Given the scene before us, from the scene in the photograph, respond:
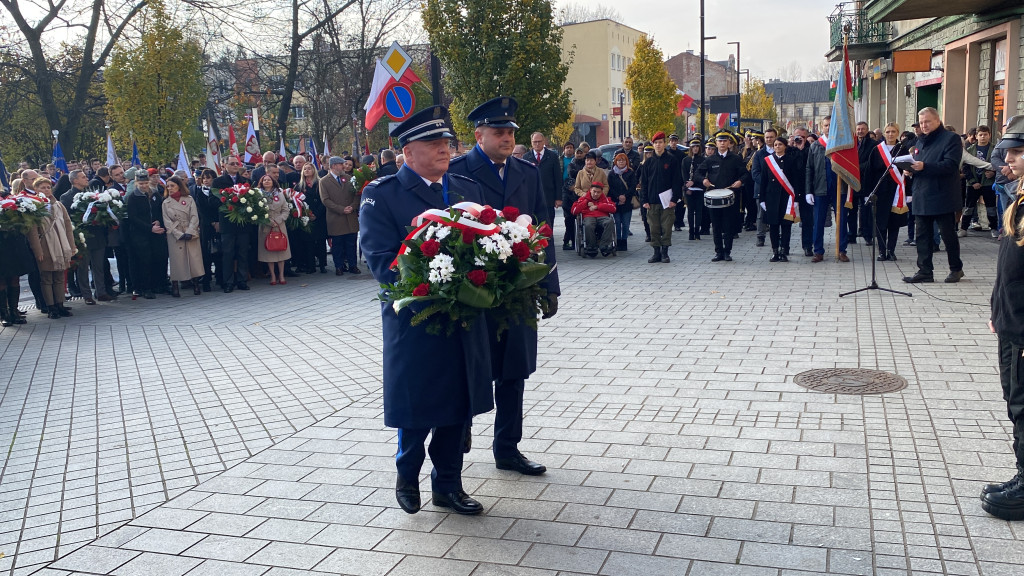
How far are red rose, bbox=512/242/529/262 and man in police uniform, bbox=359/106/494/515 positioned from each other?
0.43 m

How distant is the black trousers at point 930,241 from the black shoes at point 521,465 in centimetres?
774

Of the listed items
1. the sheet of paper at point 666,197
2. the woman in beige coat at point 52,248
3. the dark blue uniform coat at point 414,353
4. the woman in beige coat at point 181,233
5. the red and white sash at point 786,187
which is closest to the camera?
the dark blue uniform coat at point 414,353

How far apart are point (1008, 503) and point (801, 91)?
151 m

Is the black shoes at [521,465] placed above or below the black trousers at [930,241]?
below

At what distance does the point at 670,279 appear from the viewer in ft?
41.4

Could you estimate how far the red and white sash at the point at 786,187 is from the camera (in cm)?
1341

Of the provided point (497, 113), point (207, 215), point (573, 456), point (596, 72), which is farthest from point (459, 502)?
point (596, 72)

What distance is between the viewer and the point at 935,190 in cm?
1075

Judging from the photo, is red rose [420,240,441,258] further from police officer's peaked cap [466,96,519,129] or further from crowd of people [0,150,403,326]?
crowd of people [0,150,403,326]

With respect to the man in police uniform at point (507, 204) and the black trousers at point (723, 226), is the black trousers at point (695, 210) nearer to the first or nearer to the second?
the black trousers at point (723, 226)

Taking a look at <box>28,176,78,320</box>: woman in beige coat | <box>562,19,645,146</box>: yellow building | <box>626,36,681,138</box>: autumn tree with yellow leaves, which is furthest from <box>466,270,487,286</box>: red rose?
<box>562,19,645,146</box>: yellow building

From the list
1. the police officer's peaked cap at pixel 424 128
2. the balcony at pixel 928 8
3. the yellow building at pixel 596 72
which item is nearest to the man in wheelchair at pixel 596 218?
the balcony at pixel 928 8

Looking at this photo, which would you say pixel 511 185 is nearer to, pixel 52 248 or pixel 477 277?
pixel 477 277

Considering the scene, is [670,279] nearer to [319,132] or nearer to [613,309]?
[613,309]
